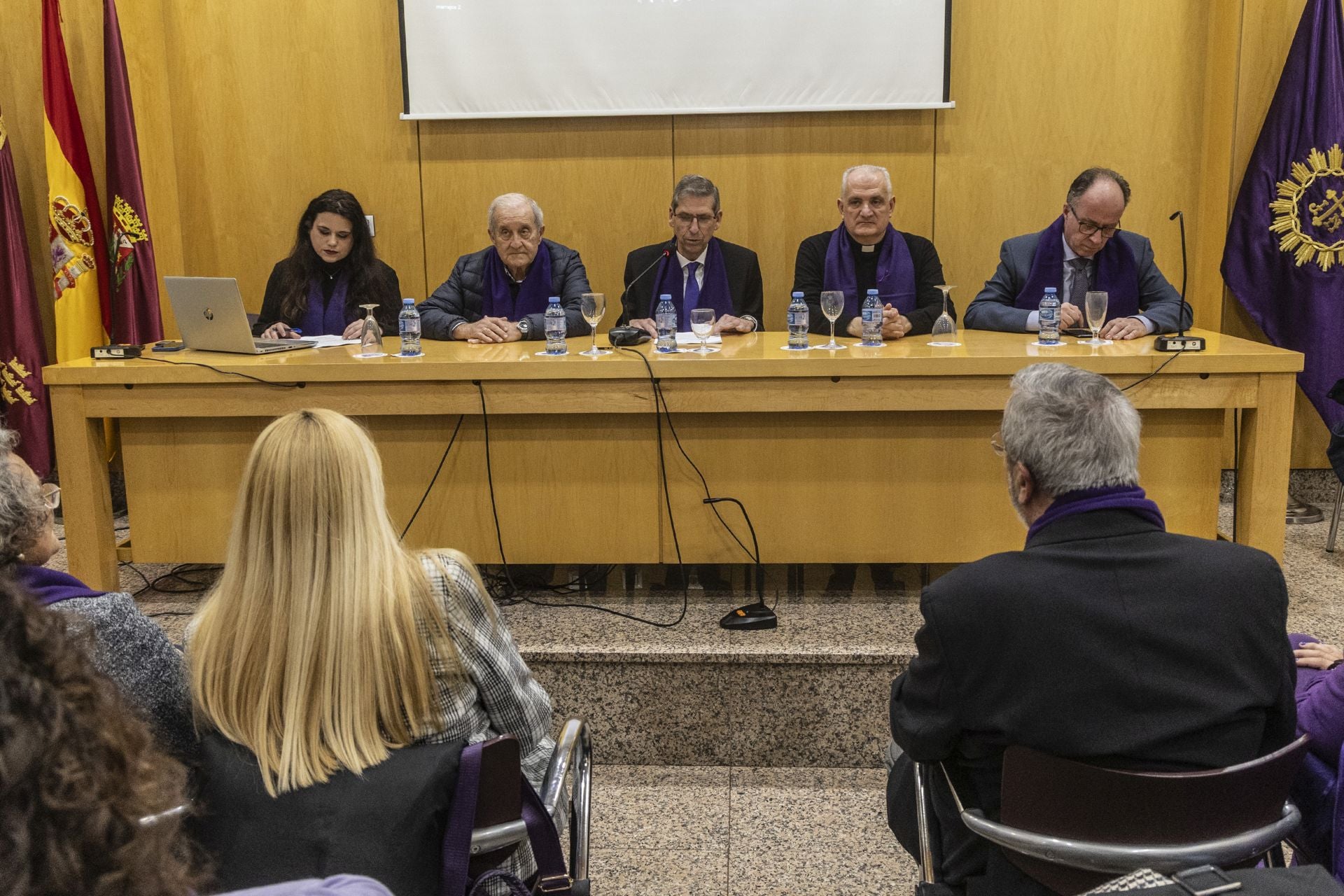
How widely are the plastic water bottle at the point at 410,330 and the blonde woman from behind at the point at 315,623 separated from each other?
179 centimetres

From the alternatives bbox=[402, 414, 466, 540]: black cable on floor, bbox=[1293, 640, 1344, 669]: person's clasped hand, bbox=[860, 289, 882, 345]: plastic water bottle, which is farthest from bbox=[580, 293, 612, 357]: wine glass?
bbox=[1293, 640, 1344, 669]: person's clasped hand

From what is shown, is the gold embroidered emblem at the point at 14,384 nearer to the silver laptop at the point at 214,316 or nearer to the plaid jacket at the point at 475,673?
the silver laptop at the point at 214,316

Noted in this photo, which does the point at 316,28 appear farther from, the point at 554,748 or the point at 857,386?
the point at 554,748

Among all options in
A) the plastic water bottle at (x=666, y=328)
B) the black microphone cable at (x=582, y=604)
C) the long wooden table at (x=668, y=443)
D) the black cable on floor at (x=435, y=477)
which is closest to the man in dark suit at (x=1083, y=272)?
the long wooden table at (x=668, y=443)

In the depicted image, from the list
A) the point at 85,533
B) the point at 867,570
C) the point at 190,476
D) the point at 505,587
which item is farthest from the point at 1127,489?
the point at 85,533

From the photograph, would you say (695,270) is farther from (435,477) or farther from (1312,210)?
(1312,210)

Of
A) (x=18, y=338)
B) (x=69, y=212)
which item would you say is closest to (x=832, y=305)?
Answer: (x=69, y=212)

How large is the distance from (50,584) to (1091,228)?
3.30 meters

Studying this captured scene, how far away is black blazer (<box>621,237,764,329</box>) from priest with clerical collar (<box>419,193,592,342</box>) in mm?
281

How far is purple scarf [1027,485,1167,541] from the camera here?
1.62 metres

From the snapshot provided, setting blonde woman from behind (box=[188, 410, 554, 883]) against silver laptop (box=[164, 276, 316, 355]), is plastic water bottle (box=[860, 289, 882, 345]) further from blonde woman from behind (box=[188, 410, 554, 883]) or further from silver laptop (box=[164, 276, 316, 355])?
blonde woman from behind (box=[188, 410, 554, 883])

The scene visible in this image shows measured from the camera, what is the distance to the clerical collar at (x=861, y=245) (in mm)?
4215

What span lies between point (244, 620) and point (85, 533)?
84.6 inches

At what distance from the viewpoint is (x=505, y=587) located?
3.59 m
